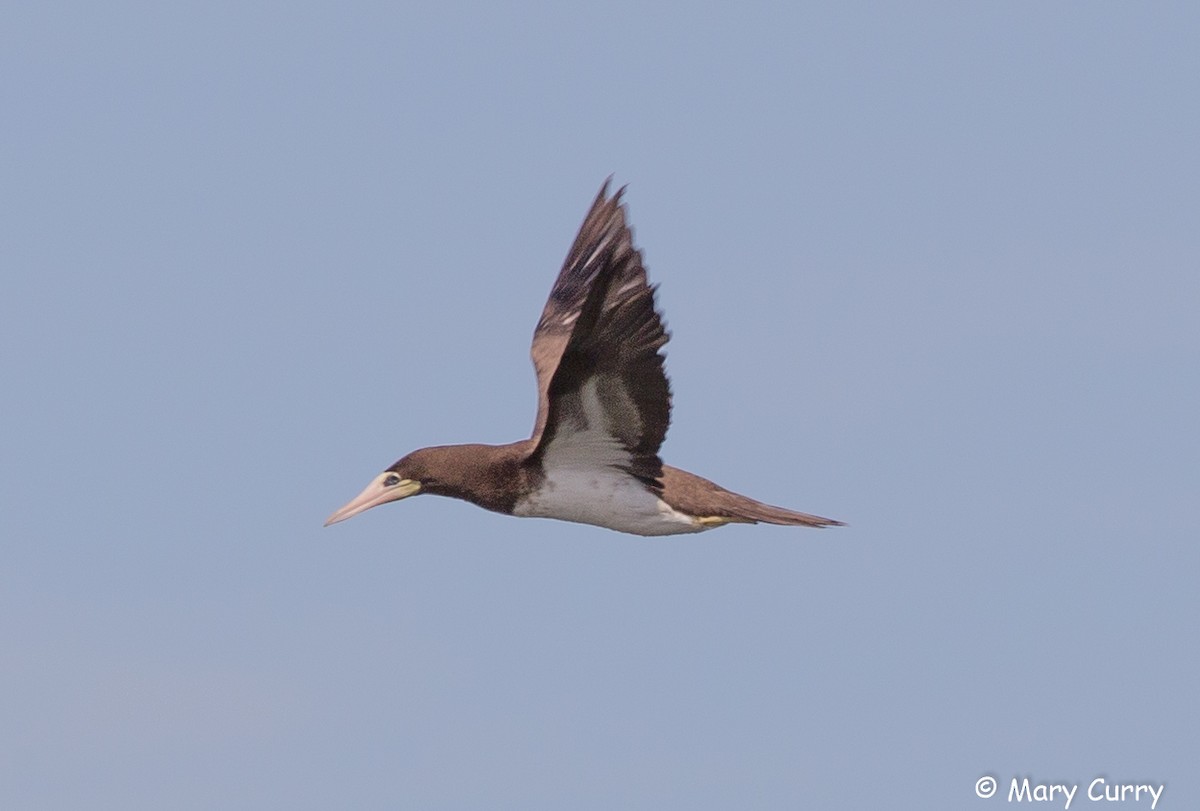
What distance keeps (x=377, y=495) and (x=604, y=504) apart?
67.6 inches

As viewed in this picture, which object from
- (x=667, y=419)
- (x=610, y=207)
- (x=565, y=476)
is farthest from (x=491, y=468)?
(x=610, y=207)

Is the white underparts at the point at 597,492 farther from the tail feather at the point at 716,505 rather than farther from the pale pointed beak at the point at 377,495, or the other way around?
the pale pointed beak at the point at 377,495

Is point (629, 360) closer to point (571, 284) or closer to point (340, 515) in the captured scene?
point (340, 515)

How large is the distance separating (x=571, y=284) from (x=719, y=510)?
10.6ft

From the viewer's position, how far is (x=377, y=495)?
14.4m

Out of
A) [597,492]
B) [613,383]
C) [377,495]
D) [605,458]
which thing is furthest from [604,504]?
[377,495]

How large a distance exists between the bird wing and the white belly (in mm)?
105

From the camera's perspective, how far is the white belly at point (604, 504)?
13.8 m

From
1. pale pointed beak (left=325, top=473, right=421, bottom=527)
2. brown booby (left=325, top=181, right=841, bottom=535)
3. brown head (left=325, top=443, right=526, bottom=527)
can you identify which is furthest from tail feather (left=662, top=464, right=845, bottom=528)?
pale pointed beak (left=325, top=473, right=421, bottom=527)

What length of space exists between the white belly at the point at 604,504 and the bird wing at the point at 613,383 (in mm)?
105

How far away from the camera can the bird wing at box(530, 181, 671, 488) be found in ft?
40.7

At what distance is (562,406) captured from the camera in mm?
13102

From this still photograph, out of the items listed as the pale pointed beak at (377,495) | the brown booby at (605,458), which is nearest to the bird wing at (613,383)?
the brown booby at (605,458)

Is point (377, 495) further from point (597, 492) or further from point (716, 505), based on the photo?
point (716, 505)
